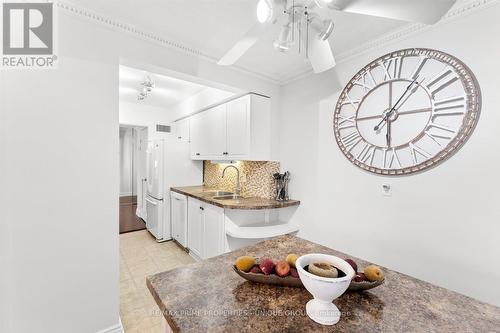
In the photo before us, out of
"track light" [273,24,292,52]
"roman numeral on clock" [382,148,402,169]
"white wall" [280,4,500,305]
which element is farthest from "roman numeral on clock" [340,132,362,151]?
"track light" [273,24,292,52]

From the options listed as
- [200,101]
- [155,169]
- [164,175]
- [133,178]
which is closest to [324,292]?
[200,101]

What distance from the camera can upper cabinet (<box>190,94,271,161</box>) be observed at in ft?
8.59

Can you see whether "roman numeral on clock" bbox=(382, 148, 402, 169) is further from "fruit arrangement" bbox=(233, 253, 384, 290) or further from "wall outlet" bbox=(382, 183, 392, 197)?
"fruit arrangement" bbox=(233, 253, 384, 290)

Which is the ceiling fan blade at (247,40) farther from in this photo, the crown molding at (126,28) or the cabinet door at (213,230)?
the cabinet door at (213,230)

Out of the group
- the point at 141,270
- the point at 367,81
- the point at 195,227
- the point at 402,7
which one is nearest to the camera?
the point at 402,7

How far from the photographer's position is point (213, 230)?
2.65 meters

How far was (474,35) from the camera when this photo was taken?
1.41 metres

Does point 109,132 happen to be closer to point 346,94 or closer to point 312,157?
point 312,157

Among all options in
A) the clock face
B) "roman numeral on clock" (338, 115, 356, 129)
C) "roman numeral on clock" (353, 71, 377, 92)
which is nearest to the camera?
the clock face

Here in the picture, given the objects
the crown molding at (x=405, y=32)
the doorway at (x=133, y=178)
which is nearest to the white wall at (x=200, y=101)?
the doorway at (x=133, y=178)

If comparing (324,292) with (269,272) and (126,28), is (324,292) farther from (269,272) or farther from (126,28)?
(126,28)

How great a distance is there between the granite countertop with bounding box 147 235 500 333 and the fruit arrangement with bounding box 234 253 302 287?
0.13 feet

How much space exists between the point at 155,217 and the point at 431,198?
391 cm

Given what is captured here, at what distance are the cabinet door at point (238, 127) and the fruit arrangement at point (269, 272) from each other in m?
1.75
